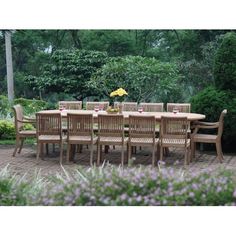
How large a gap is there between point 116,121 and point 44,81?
763cm

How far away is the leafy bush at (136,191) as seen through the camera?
365 centimetres

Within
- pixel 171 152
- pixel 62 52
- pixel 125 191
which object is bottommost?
pixel 171 152

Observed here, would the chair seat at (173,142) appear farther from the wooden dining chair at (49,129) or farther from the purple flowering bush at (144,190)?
the purple flowering bush at (144,190)

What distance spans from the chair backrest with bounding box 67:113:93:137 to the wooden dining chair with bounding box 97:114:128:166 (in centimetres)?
17

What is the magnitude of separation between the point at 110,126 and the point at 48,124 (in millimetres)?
1102

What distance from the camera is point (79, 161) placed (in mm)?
7977

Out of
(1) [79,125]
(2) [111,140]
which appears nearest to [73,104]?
(1) [79,125]

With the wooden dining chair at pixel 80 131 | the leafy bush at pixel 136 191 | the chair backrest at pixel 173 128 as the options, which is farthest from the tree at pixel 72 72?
the leafy bush at pixel 136 191

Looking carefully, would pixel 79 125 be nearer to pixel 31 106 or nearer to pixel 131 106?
pixel 131 106

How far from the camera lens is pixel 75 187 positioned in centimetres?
387

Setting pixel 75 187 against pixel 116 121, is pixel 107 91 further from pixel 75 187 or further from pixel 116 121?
pixel 75 187
